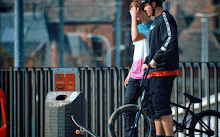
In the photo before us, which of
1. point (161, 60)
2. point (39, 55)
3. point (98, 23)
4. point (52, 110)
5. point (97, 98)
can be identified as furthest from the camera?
point (98, 23)

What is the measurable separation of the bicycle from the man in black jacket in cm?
14

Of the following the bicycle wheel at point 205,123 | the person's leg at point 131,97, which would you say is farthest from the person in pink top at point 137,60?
the bicycle wheel at point 205,123

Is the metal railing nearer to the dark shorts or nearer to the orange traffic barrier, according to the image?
the orange traffic barrier

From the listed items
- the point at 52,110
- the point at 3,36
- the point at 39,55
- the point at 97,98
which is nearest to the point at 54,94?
the point at 52,110

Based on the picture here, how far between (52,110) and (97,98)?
97 cm

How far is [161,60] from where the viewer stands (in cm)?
397

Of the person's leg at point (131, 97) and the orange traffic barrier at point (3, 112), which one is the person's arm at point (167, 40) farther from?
the orange traffic barrier at point (3, 112)

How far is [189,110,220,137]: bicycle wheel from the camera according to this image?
14.6ft

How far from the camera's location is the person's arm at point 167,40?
391 cm

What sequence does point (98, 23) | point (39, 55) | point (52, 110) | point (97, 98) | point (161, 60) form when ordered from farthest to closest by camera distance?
point (98, 23) < point (39, 55) < point (97, 98) < point (52, 110) < point (161, 60)

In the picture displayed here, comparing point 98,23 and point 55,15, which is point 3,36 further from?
point 98,23

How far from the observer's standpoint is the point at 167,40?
12.8ft

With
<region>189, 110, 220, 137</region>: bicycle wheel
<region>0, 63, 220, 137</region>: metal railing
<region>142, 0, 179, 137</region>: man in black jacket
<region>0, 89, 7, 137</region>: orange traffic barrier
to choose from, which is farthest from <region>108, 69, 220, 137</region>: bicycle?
<region>0, 89, 7, 137</region>: orange traffic barrier

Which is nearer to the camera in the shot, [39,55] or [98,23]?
[39,55]
